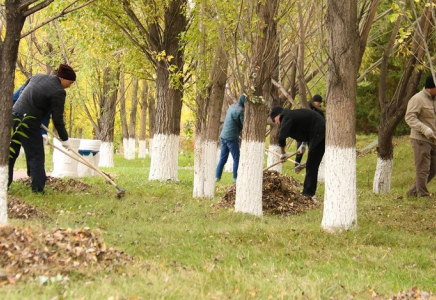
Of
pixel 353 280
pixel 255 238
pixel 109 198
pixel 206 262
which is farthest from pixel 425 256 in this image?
pixel 109 198

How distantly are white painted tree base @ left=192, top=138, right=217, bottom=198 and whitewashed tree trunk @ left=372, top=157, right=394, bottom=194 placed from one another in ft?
13.3

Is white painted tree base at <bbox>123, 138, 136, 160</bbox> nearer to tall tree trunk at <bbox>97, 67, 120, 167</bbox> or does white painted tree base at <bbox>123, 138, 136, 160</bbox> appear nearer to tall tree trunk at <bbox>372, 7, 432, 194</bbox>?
tall tree trunk at <bbox>97, 67, 120, 167</bbox>

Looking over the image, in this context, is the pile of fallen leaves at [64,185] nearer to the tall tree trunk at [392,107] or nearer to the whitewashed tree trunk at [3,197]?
the whitewashed tree trunk at [3,197]

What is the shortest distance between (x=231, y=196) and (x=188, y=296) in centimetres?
528

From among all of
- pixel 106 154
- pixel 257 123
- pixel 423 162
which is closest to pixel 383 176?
pixel 423 162

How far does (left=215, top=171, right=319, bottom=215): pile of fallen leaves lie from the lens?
9.16 m

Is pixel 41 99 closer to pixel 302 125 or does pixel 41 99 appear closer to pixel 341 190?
pixel 302 125

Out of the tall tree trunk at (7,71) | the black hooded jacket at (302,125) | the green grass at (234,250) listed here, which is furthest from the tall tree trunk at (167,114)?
the tall tree trunk at (7,71)

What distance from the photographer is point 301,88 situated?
1322cm

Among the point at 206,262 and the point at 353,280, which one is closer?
the point at 353,280

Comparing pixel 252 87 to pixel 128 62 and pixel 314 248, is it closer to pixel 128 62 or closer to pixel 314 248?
pixel 314 248

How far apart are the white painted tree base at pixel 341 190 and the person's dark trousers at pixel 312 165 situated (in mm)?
2512

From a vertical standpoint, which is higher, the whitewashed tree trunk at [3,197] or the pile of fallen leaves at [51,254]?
the whitewashed tree trunk at [3,197]

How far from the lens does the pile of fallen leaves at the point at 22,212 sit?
699 centimetres
